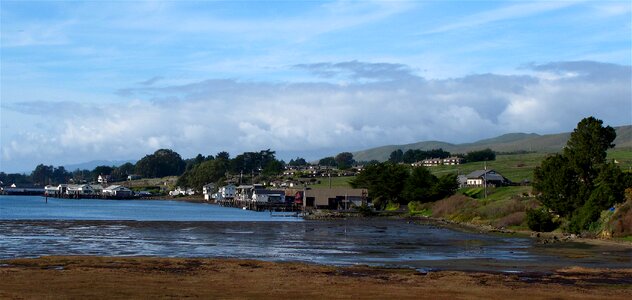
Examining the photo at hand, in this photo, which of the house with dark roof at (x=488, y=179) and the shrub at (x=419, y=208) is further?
the house with dark roof at (x=488, y=179)

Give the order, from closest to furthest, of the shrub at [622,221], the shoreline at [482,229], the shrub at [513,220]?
the shrub at [622,221] < the shoreline at [482,229] < the shrub at [513,220]

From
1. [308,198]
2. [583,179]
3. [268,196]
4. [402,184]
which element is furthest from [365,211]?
[268,196]

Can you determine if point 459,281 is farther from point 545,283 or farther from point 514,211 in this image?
point 514,211

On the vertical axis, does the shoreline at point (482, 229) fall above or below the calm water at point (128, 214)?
below

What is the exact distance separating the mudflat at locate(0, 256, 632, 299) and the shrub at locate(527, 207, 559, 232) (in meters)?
30.7

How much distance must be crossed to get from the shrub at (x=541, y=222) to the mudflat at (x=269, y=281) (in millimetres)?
30675

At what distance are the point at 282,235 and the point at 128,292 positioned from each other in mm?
39840

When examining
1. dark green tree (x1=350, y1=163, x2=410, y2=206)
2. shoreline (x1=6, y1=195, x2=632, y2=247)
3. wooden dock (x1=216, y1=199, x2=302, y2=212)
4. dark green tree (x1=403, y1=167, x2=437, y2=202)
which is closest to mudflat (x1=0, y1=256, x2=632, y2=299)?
shoreline (x1=6, y1=195, x2=632, y2=247)

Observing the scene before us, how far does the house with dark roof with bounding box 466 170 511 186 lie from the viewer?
14381 cm

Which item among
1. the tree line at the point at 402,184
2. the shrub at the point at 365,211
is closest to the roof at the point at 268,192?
the tree line at the point at 402,184

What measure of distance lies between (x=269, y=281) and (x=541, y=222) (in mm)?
42726

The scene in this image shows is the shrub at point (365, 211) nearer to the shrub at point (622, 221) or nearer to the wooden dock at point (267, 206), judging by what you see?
the wooden dock at point (267, 206)

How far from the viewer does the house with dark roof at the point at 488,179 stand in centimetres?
14381

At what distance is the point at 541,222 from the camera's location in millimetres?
70438
